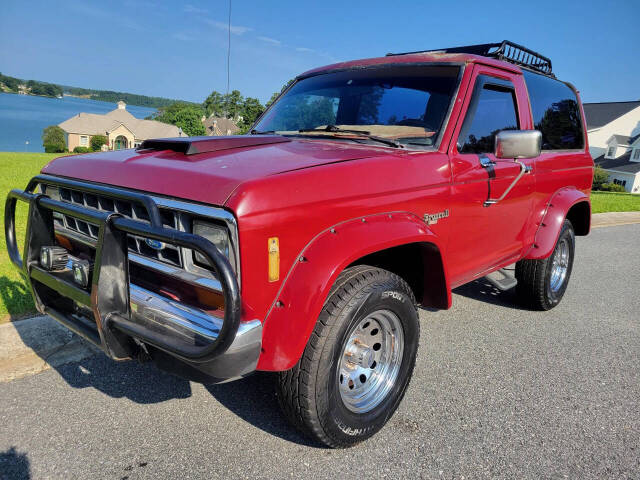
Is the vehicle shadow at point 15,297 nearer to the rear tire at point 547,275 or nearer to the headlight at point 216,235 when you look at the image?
the headlight at point 216,235

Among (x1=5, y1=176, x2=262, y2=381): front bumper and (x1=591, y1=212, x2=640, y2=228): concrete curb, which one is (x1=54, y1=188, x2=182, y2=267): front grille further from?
(x1=591, y1=212, x2=640, y2=228): concrete curb

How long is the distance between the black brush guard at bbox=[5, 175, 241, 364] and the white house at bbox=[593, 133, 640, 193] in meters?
60.0

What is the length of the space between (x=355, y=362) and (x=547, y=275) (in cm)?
271

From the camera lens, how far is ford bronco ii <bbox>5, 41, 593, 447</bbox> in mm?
1972

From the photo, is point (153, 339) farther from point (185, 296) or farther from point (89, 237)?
point (89, 237)

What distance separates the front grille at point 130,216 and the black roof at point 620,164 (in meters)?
60.6

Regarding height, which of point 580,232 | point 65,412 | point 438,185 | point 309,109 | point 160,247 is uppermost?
point 309,109

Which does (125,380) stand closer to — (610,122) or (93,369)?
(93,369)

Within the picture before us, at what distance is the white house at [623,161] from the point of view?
51344 millimetres

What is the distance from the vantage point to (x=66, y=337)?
344 cm

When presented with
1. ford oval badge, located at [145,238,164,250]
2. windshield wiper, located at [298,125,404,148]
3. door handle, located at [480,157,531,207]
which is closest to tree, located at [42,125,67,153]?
windshield wiper, located at [298,125,404,148]

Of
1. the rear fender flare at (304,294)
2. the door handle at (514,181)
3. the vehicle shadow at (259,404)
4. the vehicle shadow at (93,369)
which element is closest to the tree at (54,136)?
the vehicle shadow at (93,369)

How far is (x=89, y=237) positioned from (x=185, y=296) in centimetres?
74

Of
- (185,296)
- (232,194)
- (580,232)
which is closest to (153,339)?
(185,296)
